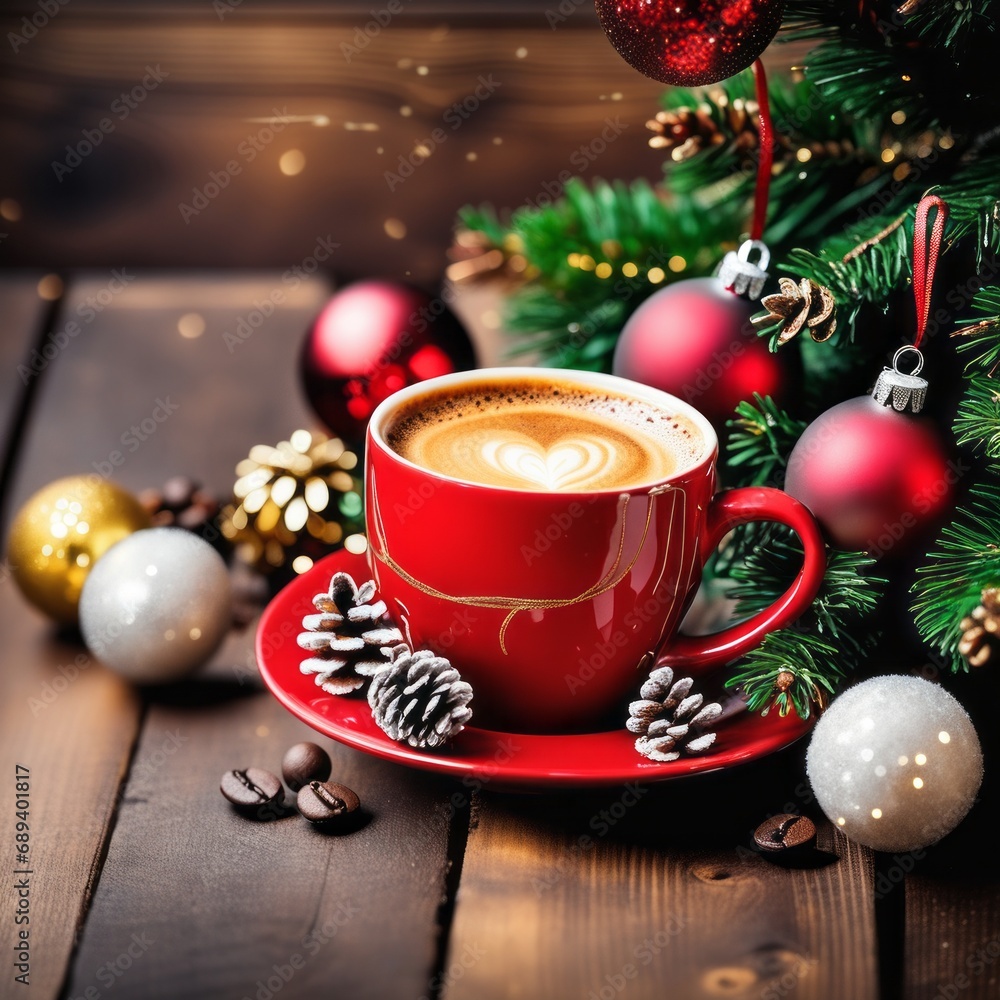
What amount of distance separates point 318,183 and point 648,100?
0.44 meters

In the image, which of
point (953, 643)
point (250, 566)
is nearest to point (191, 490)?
point (250, 566)

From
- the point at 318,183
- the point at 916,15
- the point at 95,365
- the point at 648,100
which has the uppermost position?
the point at 916,15

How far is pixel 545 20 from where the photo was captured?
1392 millimetres

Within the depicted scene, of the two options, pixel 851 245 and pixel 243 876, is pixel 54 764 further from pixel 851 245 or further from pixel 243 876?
pixel 851 245

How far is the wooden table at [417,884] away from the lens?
1.94ft

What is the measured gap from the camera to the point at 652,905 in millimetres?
638

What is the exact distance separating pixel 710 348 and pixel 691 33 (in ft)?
0.71

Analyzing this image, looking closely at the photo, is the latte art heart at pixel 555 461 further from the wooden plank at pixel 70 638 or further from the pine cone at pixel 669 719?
the wooden plank at pixel 70 638

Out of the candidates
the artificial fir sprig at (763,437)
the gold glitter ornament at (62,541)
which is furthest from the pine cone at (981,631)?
the gold glitter ornament at (62,541)

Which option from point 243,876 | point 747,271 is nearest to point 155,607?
point 243,876

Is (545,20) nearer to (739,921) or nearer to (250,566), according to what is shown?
(250,566)

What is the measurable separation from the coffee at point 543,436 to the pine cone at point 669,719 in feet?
0.44

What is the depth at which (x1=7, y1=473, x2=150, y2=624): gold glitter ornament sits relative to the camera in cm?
90

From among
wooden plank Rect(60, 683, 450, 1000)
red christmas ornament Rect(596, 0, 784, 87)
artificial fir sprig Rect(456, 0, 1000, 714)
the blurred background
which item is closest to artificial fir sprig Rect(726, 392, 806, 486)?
artificial fir sprig Rect(456, 0, 1000, 714)
